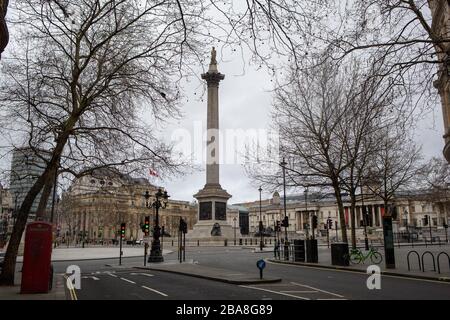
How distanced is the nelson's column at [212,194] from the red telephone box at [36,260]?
161ft

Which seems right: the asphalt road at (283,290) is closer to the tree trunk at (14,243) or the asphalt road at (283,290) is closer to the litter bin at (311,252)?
the tree trunk at (14,243)

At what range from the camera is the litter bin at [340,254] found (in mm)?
25562

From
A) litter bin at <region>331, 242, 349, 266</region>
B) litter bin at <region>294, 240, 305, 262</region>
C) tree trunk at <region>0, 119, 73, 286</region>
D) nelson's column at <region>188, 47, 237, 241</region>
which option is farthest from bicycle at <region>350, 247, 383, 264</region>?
nelson's column at <region>188, 47, 237, 241</region>

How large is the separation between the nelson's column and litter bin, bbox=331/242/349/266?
123 ft

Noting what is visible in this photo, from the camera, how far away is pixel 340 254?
2575cm

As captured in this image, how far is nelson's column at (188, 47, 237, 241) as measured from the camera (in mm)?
63562

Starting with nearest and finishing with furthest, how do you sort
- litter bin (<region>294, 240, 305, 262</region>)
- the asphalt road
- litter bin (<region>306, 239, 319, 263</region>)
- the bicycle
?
the asphalt road < the bicycle < litter bin (<region>306, 239, 319, 263</region>) < litter bin (<region>294, 240, 305, 262</region>)

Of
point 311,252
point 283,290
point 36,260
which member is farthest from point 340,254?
point 36,260

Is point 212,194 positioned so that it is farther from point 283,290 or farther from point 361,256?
point 283,290

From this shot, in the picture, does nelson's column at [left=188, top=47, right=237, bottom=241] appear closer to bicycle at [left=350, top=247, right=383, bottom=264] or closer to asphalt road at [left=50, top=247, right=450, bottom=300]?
bicycle at [left=350, top=247, right=383, bottom=264]

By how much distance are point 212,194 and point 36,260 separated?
49.3 meters
